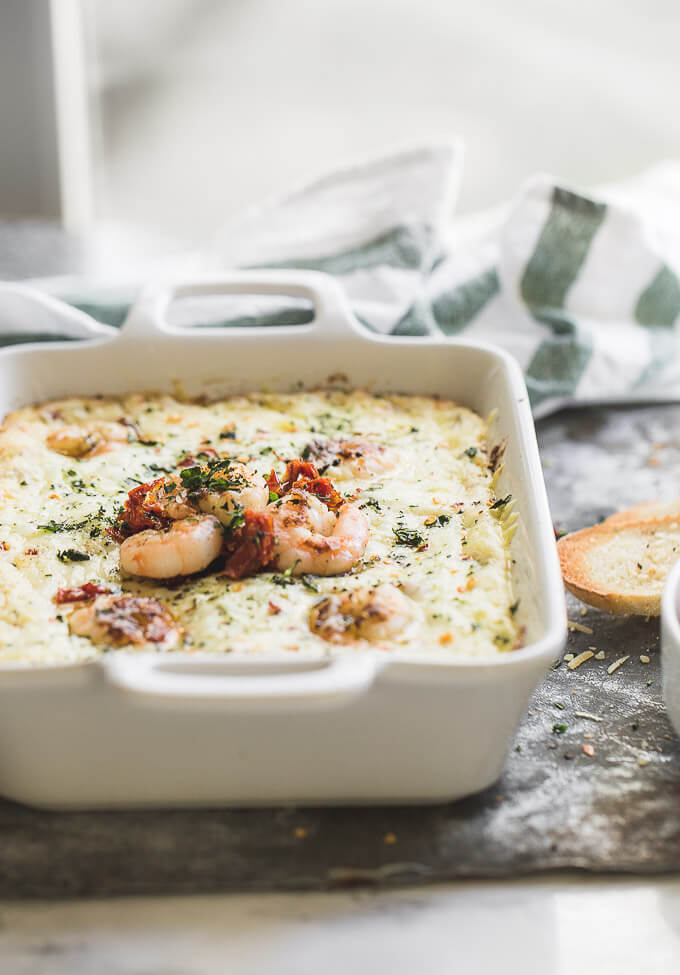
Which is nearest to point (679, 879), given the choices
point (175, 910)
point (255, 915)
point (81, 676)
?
point (255, 915)

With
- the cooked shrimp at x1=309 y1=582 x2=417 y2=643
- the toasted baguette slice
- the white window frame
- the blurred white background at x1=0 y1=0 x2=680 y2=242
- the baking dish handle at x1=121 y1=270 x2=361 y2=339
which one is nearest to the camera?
the cooked shrimp at x1=309 y1=582 x2=417 y2=643

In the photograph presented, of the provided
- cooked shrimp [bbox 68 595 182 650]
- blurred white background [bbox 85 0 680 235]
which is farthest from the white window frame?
cooked shrimp [bbox 68 595 182 650]

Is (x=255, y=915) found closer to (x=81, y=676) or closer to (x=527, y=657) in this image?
(x=81, y=676)

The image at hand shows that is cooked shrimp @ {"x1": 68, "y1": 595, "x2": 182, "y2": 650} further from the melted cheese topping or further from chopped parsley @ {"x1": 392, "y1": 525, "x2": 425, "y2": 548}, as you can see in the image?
chopped parsley @ {"x1": 392, "y1": 525, "x2": 425, "y2": 548}

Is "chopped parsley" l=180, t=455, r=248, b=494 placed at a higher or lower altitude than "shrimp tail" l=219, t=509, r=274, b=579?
higher

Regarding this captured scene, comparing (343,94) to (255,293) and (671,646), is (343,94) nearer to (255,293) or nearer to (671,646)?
(255,293)

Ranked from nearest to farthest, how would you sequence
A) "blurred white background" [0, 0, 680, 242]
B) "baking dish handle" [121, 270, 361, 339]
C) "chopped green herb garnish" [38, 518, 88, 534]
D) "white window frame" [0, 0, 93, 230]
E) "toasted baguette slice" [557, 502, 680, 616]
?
1. "chopped green herb garnish" [38, 518, 88, 534]
2. "toasted baguette slice" [557, 502, 680, 616]
3. "baking dish handle" [121, 270, 361, 339]
4. "white window frame" [0, 0, 93, 230]
5. "blurred white background" [0, 0, 680, 242]

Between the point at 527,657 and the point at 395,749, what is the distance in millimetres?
329

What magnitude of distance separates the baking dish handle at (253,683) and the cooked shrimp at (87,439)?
4.00 feet

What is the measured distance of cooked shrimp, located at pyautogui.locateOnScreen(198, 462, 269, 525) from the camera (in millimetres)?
2443

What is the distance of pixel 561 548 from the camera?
3012 millimetres

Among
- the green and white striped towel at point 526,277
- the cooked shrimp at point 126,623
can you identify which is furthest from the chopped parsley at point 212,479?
the green and white striped towel at point 526,277

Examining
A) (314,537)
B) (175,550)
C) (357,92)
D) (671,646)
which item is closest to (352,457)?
(314,537)

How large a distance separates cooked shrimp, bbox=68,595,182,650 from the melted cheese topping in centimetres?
3
